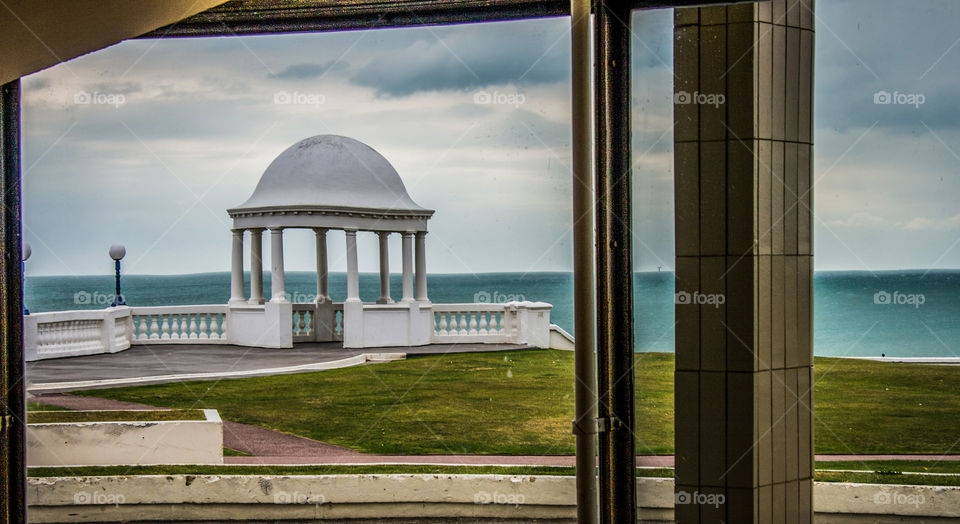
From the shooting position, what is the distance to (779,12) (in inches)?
116

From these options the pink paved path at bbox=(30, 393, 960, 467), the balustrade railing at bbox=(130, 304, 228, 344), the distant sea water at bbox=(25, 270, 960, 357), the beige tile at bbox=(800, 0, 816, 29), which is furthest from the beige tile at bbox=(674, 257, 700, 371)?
the distant sea water at bbox=(25, 270, 960, 357)

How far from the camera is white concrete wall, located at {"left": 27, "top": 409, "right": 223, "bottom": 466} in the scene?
586 cm

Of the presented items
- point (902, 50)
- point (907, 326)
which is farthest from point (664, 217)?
point (907, 326)

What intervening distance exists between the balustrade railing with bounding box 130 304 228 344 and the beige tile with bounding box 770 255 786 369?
1256 cm

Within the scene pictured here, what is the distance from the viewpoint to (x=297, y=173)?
1480cm

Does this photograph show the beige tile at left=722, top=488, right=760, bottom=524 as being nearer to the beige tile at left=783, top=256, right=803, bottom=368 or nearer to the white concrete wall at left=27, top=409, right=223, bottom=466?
the beige tile at left=783, top=256, right=803, bottom=368

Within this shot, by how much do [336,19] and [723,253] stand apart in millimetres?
1761

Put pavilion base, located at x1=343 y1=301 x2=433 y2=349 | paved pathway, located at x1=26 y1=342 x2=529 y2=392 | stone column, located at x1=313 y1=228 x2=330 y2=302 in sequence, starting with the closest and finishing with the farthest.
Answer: paved pathway, located at x1=26 y1=342 x2=529 y2=392
pavilion base, located at x1=343 y1=301 x2=433 y2=349
stone column, located at x1=313 y1=228 x2=330 y2=302

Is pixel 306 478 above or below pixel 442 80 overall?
below

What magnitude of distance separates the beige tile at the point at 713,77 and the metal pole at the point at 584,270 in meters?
0.41

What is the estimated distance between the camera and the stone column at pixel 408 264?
48.7ft

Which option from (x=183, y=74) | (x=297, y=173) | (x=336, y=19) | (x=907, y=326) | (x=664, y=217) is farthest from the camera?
(x=183, y=74)

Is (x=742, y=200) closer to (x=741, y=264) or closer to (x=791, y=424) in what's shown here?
(x=741, y=264)

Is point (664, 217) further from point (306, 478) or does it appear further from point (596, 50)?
point (306, 478)
